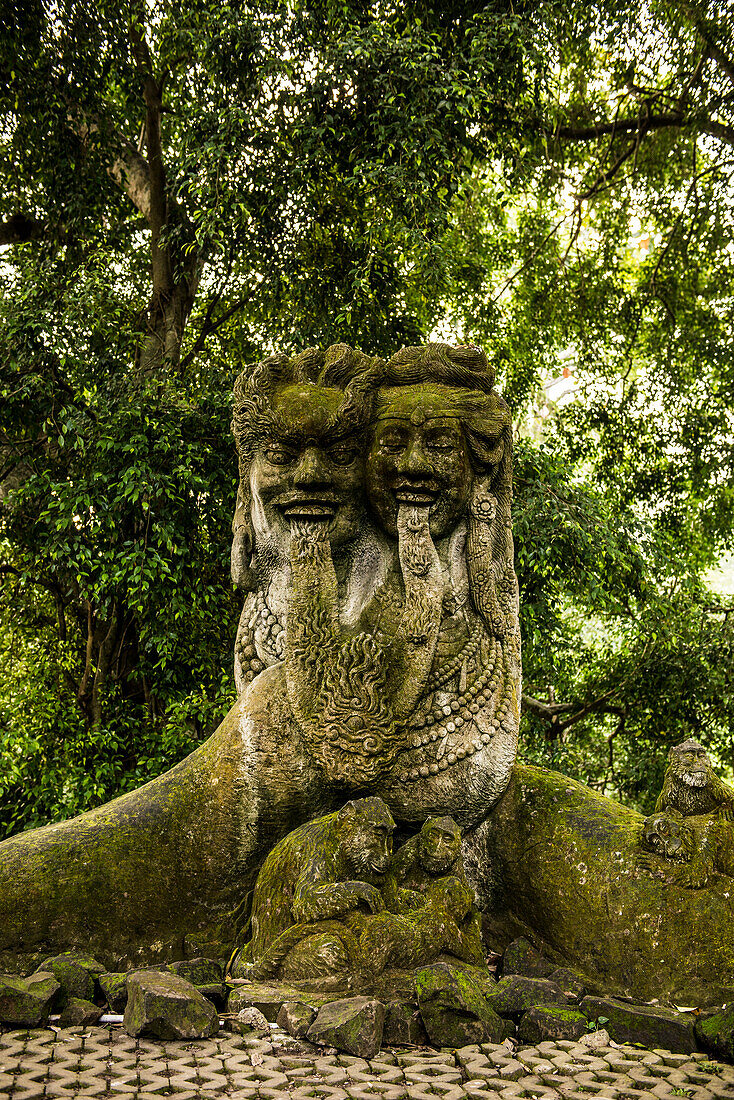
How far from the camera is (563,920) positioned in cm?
352

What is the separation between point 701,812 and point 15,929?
2472 mm

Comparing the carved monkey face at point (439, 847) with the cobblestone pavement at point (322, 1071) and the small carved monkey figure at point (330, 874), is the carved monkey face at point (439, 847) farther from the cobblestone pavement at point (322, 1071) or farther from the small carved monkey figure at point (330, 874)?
the cobblestone pavement at point (322, 1071)

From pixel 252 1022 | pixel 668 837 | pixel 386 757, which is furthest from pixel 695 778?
pixel 252 1022

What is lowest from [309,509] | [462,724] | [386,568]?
[462,724]

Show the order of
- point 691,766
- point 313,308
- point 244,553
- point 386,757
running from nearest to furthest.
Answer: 1. point 691,766
2. point 386,757
3. point 244,553
4. point 313,308

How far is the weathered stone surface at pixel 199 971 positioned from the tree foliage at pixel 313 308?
3.10 metres

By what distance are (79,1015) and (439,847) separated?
123 centimetres

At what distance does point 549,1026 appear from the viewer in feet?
9.57

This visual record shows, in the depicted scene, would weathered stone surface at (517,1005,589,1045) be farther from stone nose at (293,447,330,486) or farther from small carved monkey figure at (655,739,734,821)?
stone nose at (293,447,330,486)

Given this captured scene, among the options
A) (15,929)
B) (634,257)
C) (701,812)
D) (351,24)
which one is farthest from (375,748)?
(634,257)

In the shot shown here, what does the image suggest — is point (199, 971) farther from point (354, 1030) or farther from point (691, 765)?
point (691, 765)

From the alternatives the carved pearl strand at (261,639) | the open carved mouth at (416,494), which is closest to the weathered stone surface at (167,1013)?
the carved pearl strand at (261,639)

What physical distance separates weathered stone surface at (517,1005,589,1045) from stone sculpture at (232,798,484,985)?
29cm

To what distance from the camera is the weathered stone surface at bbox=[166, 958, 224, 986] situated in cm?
326
